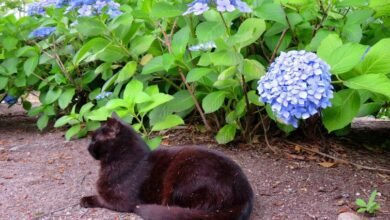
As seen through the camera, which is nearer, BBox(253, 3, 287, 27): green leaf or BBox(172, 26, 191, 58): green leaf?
BBox(253, 3, 287, 27): green leaf

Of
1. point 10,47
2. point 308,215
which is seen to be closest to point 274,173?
point 308,215

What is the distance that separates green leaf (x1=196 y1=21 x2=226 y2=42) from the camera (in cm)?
196

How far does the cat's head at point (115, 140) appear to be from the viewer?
6.80 feet

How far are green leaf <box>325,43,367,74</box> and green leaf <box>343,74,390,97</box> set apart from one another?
0.18 feet

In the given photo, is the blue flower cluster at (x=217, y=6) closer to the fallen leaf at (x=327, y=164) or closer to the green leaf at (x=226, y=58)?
the green leaf at (x=226, y=58)

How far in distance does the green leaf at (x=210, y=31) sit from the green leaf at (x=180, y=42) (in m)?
0.39

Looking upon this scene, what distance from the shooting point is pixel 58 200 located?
7.07 feet

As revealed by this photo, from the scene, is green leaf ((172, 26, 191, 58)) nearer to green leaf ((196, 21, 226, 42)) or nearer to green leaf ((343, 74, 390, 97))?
green leaf ((196, 21, 226, 42))

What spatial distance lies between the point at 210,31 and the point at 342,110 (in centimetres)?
68

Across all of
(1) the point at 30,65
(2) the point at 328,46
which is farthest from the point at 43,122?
(2) the point at 328,46

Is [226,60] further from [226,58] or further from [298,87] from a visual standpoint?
→ [298,87]

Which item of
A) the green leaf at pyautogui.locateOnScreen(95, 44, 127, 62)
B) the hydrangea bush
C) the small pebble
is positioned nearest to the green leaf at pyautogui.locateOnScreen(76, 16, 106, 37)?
the hydrangea bush

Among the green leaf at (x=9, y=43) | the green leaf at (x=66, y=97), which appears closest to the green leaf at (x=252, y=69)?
the green leaf at (x=66, y=97)

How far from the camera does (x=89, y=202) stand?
2064 mm
